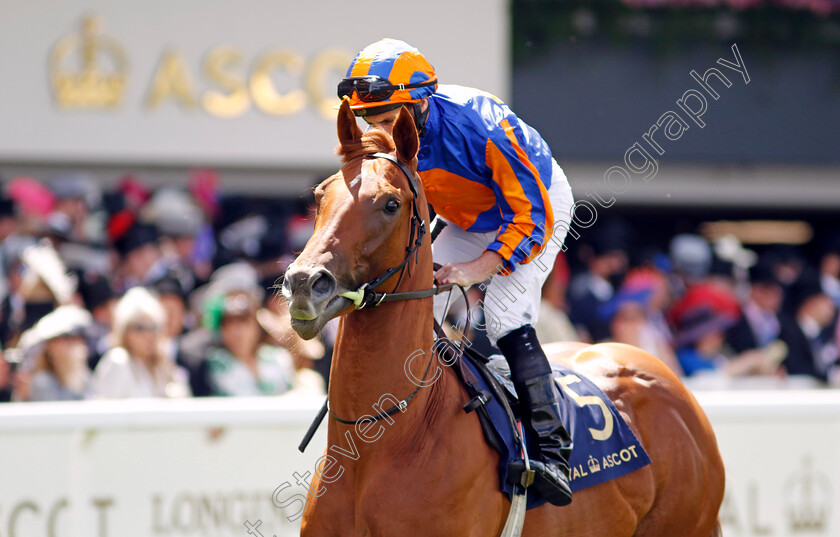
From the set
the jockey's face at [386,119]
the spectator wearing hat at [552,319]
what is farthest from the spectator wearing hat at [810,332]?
the jockey's face at [386,119]

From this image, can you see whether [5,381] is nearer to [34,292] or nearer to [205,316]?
[34,292]

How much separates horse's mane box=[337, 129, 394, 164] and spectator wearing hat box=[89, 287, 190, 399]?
252cm

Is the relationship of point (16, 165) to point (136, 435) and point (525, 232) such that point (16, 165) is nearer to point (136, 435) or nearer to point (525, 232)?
point (136, 435)

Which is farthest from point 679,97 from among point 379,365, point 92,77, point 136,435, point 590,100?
point 379,365

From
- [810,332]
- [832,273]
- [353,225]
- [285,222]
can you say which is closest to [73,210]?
[285,222]

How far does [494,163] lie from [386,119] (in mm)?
346

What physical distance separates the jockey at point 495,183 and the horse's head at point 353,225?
0.18m

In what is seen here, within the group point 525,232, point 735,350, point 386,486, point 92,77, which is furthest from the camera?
point 92,77

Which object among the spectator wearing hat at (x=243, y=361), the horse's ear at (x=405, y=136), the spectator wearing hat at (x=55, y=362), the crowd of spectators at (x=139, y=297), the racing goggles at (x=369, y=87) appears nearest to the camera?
the horse's ear at (x=405, y=136)

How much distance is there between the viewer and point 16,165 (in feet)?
26.5

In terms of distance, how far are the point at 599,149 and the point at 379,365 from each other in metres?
6.71

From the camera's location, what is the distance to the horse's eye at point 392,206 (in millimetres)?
2557

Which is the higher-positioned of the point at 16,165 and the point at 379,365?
the point at 379,365

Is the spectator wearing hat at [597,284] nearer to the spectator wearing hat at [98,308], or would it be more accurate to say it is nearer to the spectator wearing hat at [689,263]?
the spectator wearing hat at [689,263]
